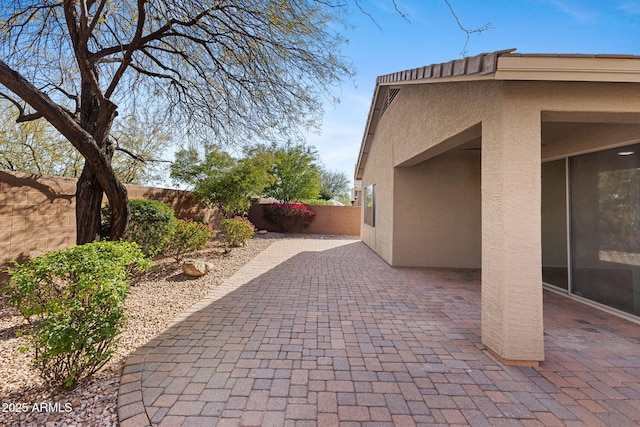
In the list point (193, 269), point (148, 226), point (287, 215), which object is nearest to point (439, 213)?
point (193, 269)

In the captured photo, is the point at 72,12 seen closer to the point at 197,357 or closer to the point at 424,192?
the point at 197,357

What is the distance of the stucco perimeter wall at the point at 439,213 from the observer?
771cm

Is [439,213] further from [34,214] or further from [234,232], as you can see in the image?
[34,214]

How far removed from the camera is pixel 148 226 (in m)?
6.62

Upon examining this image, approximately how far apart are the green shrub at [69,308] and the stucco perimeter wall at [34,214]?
3.41 meters

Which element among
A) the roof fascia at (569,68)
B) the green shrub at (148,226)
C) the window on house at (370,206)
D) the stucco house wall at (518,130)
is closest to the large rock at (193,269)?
the green shrub at (148,226)

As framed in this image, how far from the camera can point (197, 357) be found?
3164 mm

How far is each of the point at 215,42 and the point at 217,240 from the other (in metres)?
8.74

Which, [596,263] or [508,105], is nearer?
[508,105]

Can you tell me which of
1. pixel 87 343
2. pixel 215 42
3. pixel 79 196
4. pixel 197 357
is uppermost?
pixel 215 42

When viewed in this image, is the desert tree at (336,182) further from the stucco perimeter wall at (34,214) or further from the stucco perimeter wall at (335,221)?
the stucco perimeter wall at (34,214)

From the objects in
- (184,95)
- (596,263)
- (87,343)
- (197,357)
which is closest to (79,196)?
(184,95)

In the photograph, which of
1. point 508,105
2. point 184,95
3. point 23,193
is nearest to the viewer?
point 508,105

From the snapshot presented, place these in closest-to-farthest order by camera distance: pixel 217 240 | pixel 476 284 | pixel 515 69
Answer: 1. pixel 515 69
2. pixel 476 284
3. pixel 217 240
